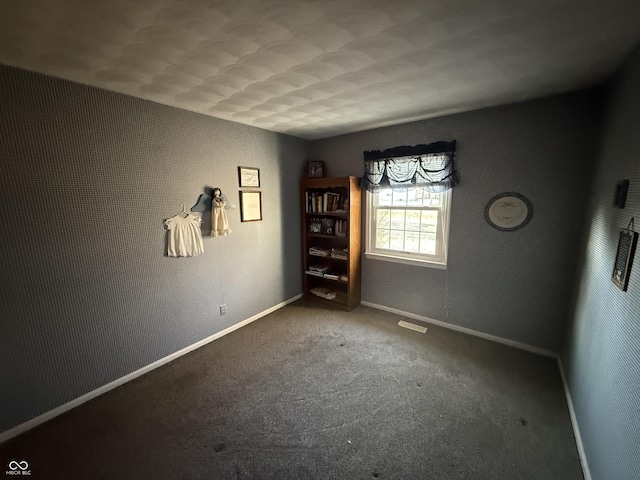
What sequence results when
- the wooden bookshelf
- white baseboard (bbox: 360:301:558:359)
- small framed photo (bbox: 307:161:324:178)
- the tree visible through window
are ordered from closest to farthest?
white baseboard (bbox: 360:301:558:359) → the tree visible through window → the wooden bookshelf → small framed photo (bbox: 307:161:324:178)

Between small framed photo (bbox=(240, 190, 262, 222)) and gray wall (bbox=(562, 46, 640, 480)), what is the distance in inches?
112

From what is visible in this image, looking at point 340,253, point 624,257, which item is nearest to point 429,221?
point 340,253

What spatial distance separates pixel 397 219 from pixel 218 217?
201 centimetres

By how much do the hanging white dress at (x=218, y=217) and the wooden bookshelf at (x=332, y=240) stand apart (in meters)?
1.20

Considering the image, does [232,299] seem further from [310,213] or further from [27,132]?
[27,132]

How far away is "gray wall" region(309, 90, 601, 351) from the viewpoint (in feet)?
6.93

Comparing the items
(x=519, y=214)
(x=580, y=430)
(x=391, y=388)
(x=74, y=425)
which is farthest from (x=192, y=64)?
(x=580, y=430)

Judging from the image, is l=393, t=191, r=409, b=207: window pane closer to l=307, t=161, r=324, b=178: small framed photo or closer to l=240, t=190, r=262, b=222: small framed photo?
l=307, t=161, r=324, b=178: small framed photo

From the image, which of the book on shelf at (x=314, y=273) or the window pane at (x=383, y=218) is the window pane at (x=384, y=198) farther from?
the book on shelf at (x=314, y=273)

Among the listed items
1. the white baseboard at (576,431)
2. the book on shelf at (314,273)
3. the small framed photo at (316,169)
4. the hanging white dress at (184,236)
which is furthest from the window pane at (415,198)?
the hanging white dress at (184,236)

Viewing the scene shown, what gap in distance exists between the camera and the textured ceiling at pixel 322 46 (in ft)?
3.57

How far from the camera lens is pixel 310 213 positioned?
11.6 ft

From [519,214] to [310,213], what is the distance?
2288 millimetres

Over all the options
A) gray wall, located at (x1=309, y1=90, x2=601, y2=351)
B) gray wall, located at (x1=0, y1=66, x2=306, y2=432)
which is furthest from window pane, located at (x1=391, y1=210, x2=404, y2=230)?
gray wall, located at (x1=0, y1=66, x2=306, y2=432)
